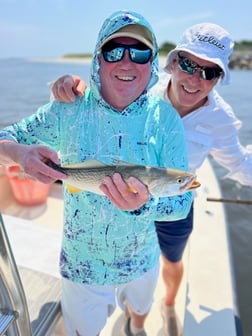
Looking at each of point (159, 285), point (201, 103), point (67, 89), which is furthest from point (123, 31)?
point (159, 285)

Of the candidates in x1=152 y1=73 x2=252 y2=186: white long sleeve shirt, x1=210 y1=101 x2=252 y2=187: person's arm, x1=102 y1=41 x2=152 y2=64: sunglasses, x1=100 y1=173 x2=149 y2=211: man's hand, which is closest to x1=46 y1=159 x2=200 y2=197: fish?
x1=100 y1=173 x2=149 y2=211: man's hand

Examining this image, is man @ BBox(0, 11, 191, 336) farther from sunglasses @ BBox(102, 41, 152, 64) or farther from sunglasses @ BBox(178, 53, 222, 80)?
sunglasses @ BBox(178, 53, 222, 80)

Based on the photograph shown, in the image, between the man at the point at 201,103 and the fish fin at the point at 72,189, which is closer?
the fish fin at the point at 72,189

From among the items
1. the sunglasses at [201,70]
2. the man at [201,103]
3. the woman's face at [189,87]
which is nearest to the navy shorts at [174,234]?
the man at [201,103]

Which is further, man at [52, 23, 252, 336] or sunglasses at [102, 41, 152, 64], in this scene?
man at [52, 23, 252, 336]

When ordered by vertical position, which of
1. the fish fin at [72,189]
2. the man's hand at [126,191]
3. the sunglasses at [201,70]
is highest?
the sunglasses at [201,70]

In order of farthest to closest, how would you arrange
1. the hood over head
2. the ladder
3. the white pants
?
the white pants, the hood over head, the ladder

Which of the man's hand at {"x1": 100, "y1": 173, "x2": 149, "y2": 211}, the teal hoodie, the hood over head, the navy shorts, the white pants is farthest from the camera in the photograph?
the navy shorts

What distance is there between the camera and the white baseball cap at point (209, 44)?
2.03 meters

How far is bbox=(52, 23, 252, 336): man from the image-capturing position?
2061 millimetres

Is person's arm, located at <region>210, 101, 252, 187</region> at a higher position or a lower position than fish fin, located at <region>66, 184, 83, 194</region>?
lower

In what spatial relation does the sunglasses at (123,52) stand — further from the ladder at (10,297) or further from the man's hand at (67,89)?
the ladder at (10,297)

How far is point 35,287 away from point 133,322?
785 mm

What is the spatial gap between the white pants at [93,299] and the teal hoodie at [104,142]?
0.63 ft
